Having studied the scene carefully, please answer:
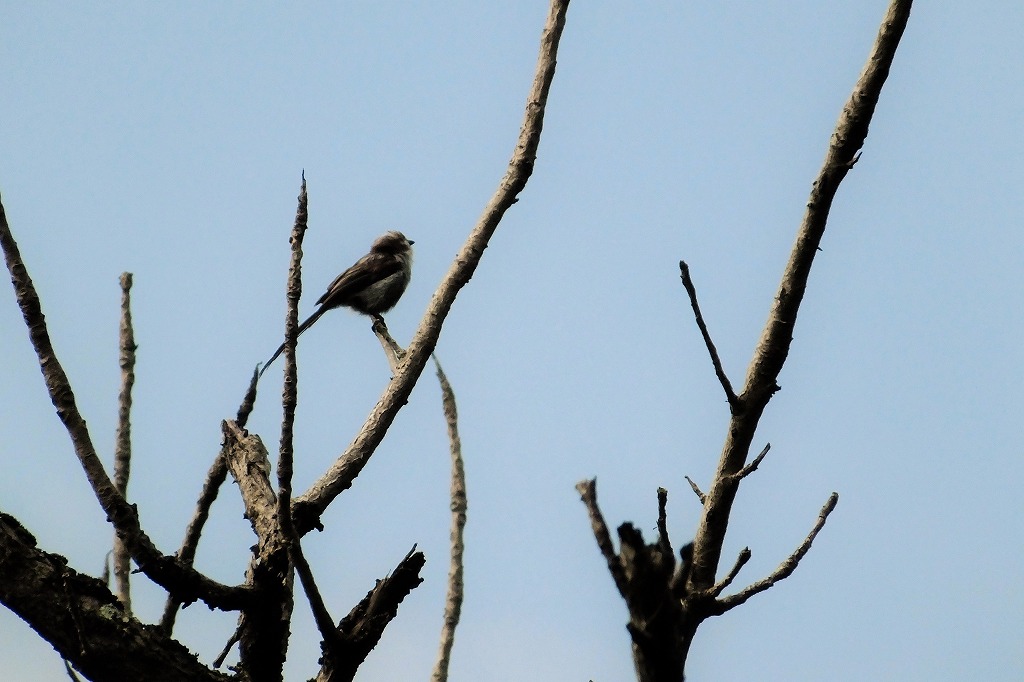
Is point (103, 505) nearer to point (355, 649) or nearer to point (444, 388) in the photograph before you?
point (355, 649)

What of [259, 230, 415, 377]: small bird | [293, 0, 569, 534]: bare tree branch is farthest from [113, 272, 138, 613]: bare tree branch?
[259, 230, 415, 377]: small bird

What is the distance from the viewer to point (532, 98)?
15.8 ft

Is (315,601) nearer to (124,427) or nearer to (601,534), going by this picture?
(601,534)

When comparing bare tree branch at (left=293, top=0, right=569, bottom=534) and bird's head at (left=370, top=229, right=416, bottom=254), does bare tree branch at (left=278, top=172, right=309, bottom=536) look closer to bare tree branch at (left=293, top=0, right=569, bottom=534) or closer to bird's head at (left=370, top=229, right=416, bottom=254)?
bare tree branch at (left=293, top=0, right=569, bottom=534)

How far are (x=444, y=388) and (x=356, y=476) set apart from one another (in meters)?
2.00

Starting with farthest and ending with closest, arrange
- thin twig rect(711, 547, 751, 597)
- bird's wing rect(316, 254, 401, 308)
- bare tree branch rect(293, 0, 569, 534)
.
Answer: bird's wing rect(316, 254, 401, 308) → bare tree branch rect(293, 0, 569, 534) → thin twig rect(711, 547, 751, 597)

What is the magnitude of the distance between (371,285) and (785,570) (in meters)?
8.83

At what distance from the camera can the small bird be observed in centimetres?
1126

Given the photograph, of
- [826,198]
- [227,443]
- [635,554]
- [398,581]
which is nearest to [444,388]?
[227,443]

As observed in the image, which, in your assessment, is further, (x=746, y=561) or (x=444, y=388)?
(x=444, y=388)

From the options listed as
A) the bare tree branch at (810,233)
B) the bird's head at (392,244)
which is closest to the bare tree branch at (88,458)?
the bare tree branch at (810,233)

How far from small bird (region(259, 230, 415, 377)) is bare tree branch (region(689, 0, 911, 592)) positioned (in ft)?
25.7

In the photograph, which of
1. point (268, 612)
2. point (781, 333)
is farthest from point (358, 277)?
point (781, 333)

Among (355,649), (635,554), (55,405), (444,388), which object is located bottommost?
Result: (635,554)
